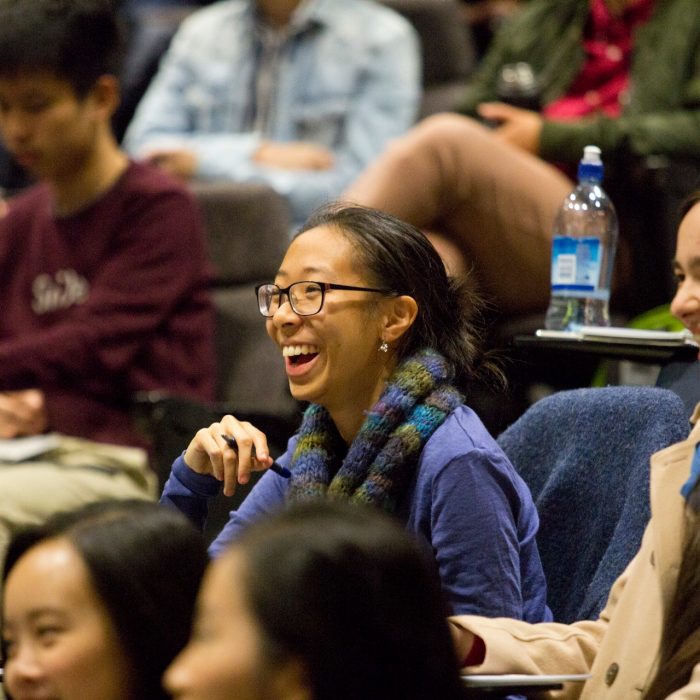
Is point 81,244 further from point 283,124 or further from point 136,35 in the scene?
point 136,35

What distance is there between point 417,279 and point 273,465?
31 centimetres

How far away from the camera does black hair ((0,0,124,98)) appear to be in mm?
3133

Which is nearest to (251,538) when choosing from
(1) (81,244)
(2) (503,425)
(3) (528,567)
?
(3) (528,567)

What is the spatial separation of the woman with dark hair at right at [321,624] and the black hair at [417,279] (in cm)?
75

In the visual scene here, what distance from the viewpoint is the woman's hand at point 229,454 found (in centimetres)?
175

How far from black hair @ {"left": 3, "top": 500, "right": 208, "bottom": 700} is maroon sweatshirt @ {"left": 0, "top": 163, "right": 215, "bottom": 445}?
1733mm

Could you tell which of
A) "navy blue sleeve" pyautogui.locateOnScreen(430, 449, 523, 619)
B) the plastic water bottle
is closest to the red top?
the plastic water bottle

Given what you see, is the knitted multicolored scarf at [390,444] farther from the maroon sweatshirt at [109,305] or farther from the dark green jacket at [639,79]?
the dark green jacket at [639,79]

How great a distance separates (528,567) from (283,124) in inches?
101

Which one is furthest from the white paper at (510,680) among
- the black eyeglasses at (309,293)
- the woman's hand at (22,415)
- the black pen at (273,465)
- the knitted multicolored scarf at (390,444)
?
the woman's hand at (22,415)

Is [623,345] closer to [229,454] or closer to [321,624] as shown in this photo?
[229,454]

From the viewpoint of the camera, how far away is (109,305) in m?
3.17

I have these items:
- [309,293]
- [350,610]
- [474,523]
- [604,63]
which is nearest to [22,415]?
[309,293]

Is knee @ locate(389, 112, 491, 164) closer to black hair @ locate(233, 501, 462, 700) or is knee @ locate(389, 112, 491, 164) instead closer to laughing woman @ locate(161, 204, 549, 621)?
laughing woman @ locate(161, 204, 549, 621)
